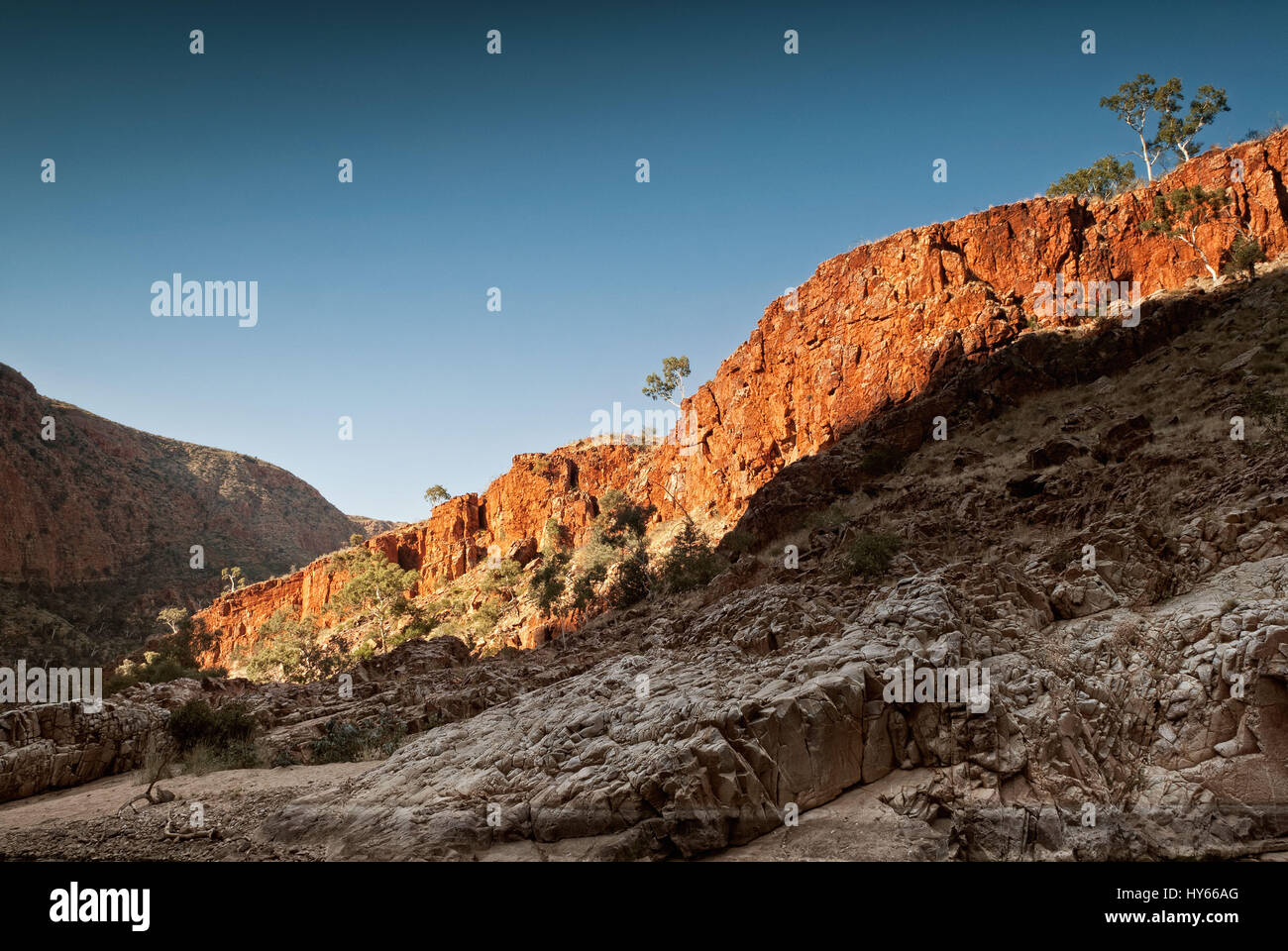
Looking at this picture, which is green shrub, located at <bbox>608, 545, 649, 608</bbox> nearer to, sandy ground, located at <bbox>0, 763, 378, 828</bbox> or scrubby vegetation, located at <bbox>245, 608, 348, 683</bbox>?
scrubby vegetation, located at <bbox>245, 608, 348, 683</bbox>

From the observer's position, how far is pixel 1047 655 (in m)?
9.33

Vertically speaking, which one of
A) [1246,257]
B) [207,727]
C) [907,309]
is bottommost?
[207,727]

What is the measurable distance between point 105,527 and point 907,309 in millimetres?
95639

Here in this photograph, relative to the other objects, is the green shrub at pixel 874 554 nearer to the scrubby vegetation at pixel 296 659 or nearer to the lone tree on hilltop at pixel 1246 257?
the lone tree on hilltop at pixel 1246 257

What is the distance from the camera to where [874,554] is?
13469mm

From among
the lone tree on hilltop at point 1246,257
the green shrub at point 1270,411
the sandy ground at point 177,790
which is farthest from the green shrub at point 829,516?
the lone tree on hilltop at point 1246,257

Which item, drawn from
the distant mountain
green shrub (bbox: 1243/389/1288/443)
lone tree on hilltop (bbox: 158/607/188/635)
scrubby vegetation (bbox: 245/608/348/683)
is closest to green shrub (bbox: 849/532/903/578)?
green shrub (bbox: 1243/389/1288/443)

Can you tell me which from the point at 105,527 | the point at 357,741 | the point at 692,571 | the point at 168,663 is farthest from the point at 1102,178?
the point at 105,527

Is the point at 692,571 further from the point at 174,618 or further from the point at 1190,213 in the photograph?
the point at 174,618

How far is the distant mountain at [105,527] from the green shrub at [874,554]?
188 ft

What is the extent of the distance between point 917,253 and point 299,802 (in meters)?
40.7

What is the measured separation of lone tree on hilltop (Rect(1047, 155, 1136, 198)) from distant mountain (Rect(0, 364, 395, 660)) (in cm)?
7290

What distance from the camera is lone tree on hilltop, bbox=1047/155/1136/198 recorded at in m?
37.9
